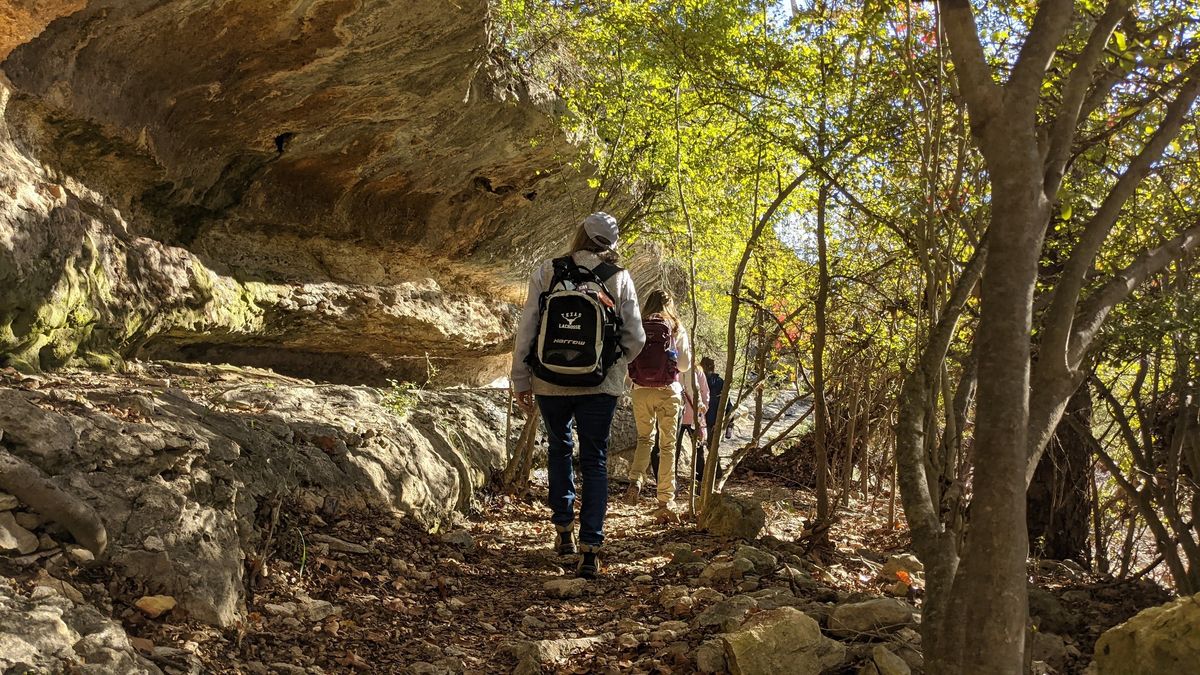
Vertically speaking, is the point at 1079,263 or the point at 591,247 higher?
the point at 591,247

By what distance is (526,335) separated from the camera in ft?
18.0

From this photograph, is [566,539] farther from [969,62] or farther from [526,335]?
[969,62]

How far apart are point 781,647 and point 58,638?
2.63 meters

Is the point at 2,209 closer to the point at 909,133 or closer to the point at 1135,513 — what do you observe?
the point at 909,133

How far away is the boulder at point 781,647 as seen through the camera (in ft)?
12.5

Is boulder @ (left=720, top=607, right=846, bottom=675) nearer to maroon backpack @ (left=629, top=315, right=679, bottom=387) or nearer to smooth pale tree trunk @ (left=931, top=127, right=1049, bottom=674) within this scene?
smooth pale tree trunk @ (left=931, top=127, right=1049, bottom=674)

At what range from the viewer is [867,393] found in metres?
11.0

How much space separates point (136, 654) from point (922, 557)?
9.04 feet

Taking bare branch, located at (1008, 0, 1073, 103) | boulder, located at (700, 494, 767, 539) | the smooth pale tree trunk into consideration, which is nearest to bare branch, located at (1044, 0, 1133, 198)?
bare branch, located at (1008, 0, 1073, 103)

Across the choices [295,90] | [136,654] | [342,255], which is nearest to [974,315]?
[136,654]

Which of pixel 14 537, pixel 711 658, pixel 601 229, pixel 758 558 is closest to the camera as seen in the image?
pixel 14 537

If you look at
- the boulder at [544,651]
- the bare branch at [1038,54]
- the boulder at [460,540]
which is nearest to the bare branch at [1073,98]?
the bare branch at [1038,54]

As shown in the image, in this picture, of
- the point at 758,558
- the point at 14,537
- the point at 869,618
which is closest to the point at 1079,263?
the point at 869,618

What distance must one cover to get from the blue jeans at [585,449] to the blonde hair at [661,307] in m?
2.23
